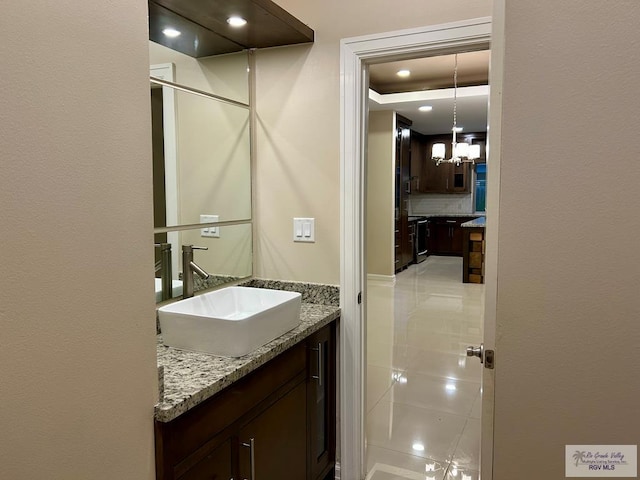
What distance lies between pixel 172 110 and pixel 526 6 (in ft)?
4.85

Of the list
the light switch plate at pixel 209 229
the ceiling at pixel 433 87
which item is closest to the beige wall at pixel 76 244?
the light switch plate at pixel 209 229

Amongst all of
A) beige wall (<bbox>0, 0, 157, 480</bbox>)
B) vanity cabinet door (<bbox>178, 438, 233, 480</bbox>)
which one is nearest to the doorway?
vanity cabinet door (<bbox>178, 438, 233, 480</bbox>)

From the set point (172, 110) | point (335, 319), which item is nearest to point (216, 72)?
point (172, 110)

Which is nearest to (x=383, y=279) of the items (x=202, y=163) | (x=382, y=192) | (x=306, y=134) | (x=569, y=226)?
(x=382, y=192)

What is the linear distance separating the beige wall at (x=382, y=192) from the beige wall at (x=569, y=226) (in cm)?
Answer: 633

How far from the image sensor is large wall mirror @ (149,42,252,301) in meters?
2.03

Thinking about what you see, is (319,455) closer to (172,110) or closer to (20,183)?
(172,110)

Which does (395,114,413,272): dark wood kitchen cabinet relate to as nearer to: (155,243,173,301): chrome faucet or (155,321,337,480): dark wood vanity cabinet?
(155,321,337,480): dark wood vanity cabinet

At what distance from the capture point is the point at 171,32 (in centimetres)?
203

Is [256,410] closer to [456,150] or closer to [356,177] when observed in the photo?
[356,177]

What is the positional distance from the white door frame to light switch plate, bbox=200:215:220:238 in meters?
0.59

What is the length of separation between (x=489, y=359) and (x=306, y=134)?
145cm

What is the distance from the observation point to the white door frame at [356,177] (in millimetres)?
2039

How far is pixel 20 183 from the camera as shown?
2.95 feet
